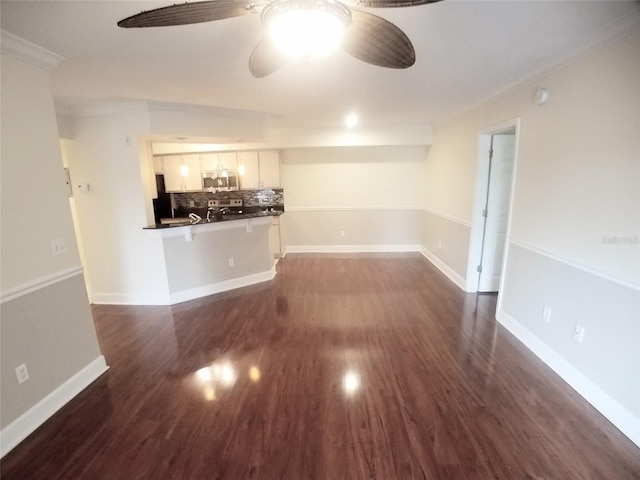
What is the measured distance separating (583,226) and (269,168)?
4586 millimetres

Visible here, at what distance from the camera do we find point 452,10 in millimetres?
1513

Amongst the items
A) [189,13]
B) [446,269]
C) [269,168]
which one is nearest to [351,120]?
[269,168]

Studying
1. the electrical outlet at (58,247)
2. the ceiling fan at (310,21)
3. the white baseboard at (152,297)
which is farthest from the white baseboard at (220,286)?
the ceiling fan at (310,21)

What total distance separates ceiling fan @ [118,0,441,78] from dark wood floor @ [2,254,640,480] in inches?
82.4

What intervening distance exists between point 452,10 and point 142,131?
317 centimetres

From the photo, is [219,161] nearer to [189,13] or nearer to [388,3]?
[189,13]

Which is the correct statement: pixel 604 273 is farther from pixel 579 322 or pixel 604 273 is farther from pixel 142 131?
pixel 142 131

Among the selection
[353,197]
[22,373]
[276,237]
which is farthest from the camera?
[353,197]

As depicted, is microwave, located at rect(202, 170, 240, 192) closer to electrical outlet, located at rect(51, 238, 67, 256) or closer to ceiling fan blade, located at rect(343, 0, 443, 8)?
electrical outlet, located at rect(51, 238, 67, 256)

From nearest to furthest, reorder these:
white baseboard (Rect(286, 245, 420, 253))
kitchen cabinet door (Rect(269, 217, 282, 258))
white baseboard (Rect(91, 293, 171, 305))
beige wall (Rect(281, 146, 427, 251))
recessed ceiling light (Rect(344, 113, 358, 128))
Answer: white baseboard (Rect(91, 293, 171, 305))
recessed ceiling light (Rect(344, 113, 358, 128))
kitchen cabinet door (Rect(269, 217, 282, 258))
beige wall (Rect(281, 146, 427, 251))
white baseboard (Rect(286, 245, 420, 253))

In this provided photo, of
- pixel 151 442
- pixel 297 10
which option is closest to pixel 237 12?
pixel 297 10

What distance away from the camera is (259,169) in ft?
17.7

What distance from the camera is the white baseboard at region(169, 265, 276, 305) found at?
3666 mm

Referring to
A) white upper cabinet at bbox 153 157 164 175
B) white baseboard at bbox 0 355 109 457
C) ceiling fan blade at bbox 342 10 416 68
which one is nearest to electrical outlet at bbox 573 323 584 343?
ceiling fan blade at bbox 342 10 416 68
